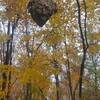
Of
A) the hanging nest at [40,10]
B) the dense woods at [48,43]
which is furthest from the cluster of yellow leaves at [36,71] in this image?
the hanging nest at [40,10]

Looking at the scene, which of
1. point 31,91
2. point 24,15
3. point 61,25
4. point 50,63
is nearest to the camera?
point 61,25

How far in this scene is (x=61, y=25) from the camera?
13305mm

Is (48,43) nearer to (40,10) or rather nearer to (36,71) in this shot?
(36,71)

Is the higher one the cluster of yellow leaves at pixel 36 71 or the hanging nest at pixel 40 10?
the hanging nest at pixel 40 10

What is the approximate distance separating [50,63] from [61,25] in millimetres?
2782

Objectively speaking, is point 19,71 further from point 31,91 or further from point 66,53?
point 31,91

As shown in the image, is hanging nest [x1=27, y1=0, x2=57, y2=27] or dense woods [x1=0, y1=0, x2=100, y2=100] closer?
hanging nest [x1=27, y1=0, x2=57, y2=27]

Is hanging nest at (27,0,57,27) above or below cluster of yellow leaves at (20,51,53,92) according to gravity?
above

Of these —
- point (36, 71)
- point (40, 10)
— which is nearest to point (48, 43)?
point (36, 71)

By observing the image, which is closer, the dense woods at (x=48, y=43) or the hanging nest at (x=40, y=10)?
the hanging nest at (x=40, y=10)

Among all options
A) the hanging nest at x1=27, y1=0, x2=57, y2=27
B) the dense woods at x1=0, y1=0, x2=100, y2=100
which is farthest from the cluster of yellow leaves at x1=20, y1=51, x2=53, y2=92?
the hanging nest at x1=27, y1=0, x2=57, y2=27

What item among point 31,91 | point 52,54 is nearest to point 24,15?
point 52,54

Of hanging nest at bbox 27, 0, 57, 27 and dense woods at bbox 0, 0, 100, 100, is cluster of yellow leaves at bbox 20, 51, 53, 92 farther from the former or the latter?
hanging nest at bbox 27, 0, 57, 27

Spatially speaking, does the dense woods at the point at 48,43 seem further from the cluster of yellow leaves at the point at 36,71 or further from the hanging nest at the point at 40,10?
the hanging nest at the point at 40,10
